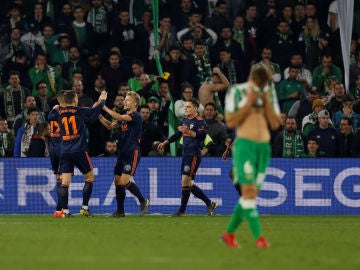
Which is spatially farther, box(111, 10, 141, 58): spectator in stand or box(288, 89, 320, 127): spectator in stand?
box(111, 10, 141, 58): spectator in stand

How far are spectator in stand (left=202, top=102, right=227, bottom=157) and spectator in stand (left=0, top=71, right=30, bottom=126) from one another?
3.81 meters

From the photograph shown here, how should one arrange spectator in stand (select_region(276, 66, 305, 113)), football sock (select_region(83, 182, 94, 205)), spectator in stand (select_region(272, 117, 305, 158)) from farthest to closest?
spectator in stand (select_region(276, 66, 305, 113))
spectator in stand (select_region(272, 117, 305, 158))
football sock (select_region(83, 182, 94, 205))

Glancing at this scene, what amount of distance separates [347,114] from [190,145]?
389cm

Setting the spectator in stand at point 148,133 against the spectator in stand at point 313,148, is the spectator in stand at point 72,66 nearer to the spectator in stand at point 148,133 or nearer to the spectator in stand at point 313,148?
the spectator in stand at point 148,133

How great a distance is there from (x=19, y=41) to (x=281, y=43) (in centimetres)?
581

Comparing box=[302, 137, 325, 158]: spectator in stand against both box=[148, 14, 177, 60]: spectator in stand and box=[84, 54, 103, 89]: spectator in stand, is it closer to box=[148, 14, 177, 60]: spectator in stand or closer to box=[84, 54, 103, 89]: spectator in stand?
box=[148, 14, 177, 60]: spectator in stand

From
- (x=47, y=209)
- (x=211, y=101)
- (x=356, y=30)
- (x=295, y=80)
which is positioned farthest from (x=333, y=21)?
(x=47, y=209)

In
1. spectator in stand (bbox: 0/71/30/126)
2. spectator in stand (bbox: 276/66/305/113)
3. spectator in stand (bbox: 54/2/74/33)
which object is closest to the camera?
spectator in stand (bbox: 0/71/30/126)

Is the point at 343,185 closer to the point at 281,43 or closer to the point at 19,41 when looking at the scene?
the point at 281,43

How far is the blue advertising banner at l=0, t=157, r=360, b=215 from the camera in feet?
67.7

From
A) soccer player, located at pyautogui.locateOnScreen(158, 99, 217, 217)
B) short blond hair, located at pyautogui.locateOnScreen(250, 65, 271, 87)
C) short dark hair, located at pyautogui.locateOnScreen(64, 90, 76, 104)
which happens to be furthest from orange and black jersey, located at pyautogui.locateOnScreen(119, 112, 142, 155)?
short blond hair, located at pyautogui.locateOnScreen(250, 65, 271, 87)

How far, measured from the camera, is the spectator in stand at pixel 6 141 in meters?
21.7

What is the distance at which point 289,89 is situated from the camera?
2269 centimetres

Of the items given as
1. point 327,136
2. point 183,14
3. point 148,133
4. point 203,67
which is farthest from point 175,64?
point 327,136
